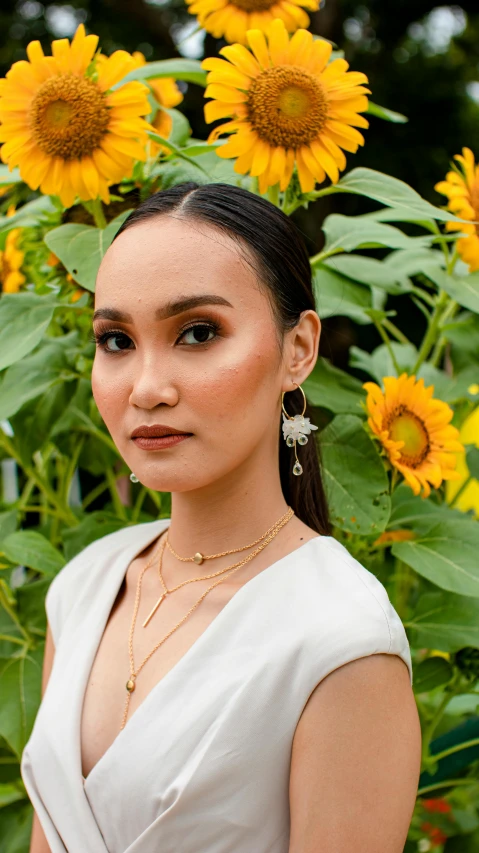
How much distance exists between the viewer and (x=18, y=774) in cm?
149

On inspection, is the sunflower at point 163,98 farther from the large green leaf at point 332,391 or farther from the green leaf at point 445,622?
the green leaf at point 445,622

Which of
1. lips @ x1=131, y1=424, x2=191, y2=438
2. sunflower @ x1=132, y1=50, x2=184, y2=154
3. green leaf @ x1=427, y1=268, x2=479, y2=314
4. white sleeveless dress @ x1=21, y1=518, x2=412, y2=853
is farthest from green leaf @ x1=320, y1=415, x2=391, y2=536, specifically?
sunflower @ x1=132, y1=50, x2=184, y2=154

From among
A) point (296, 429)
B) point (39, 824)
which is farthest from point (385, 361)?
point (39, 824)

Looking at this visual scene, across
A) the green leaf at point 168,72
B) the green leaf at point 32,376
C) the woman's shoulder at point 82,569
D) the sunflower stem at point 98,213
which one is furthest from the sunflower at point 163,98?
the woman's shoulder at point 82,569

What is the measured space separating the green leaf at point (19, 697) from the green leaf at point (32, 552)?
0.16m

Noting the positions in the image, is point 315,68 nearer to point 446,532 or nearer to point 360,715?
point 446,532

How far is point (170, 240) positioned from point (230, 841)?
658 millimetres

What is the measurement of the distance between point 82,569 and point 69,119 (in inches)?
24.1

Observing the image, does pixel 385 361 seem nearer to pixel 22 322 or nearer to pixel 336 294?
pixel 336 294

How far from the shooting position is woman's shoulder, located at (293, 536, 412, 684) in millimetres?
957

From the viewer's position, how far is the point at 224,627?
3.44 ft

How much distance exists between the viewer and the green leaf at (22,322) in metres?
1.20

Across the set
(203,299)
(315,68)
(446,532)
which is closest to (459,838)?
(446,532)

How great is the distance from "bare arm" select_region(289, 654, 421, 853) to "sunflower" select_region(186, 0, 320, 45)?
894 millimetres
